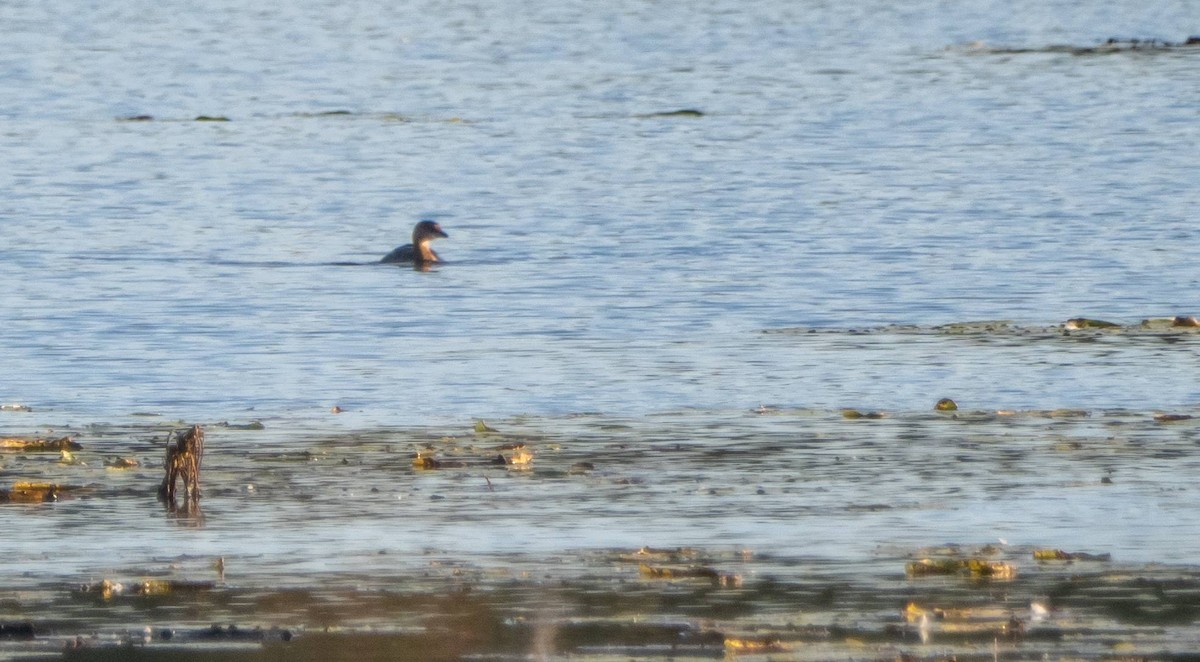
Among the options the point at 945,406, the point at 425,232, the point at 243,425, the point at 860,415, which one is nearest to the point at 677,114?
the point at 425,232

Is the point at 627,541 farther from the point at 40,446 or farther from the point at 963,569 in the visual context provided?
the point at 40,446

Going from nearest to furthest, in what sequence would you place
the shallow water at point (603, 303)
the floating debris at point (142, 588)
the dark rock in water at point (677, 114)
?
1. the floating debris at point (142, 588)
2. the shallow water at point (603, 303)
3. the dark rock in water at point (677, 114)

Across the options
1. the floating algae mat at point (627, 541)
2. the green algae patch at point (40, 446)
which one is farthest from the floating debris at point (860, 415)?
the green algae patch at point (40, 446)

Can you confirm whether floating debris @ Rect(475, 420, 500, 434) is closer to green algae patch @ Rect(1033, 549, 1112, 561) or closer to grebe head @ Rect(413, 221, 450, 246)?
green algae patch @ Rect(1033, 549, 1112, 561)

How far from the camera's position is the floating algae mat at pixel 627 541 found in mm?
8539

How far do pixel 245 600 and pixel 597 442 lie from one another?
12.9 feet

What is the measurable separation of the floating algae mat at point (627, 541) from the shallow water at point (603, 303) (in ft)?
0.14

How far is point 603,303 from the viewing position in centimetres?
2023

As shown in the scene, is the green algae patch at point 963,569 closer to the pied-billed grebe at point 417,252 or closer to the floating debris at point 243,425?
the floating debris at point 243,425

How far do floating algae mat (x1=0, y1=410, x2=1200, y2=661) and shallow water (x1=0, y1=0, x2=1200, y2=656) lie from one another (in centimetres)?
4

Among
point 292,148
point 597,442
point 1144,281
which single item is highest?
point 597,442

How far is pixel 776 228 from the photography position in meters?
26.2

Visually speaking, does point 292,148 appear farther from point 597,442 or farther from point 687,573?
point 687,573

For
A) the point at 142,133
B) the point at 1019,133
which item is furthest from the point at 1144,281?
the point at 142,133
